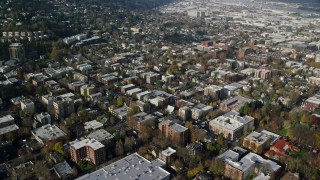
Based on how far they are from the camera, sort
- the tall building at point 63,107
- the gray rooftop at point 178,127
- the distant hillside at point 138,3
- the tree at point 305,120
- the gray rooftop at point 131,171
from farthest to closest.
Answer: the distant hillside at point 138,3 → the tall building at point 63,107 → the tree at point 305,120 → the gray rooftop at point 178,127 → the gray rooftop at point 131,171

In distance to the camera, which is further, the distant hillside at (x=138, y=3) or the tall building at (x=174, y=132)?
the distant hillside at (x=138, y=3)

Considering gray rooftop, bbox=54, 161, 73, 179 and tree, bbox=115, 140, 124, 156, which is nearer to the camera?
gray rooftop, bbox=54, 161, 73, 179

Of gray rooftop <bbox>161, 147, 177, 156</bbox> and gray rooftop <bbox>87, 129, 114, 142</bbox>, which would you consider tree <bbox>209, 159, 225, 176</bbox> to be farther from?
gray rooftop <bbox>87, 129, 114, 142</bbox>

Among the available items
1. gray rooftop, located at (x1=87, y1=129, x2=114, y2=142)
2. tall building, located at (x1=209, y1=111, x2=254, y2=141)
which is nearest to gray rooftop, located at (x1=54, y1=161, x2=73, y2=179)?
gray rooftop, located at (x1=87, y1=129, x2=114, y2=142)

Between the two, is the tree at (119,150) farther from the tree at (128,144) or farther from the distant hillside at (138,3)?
the distant hillside at (138,3)

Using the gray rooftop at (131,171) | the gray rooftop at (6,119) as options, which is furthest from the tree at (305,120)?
the gray rooftop at (6,119)

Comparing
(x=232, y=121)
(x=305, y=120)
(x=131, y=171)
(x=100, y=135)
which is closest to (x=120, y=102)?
(x=100, y=135)

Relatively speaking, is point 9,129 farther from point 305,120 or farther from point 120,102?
point 305,120
